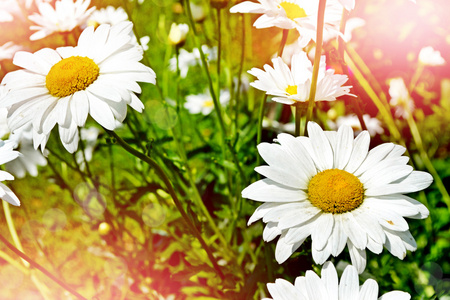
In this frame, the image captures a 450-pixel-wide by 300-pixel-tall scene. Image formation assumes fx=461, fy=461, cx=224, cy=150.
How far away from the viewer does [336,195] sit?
0.70 metres

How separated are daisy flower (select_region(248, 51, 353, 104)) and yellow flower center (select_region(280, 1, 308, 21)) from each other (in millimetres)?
78

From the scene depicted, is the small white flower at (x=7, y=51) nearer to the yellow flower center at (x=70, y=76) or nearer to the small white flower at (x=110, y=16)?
the small white flower at (x=110, y=16)

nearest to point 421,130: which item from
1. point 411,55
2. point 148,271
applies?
point 411,55

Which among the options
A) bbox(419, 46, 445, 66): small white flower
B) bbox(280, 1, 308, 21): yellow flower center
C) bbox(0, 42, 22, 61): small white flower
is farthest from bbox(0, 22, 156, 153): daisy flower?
bbox(419, 46, 445, 66): small white flower

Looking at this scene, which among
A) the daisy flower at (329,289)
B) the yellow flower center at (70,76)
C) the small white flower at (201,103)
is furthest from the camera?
the small white flower at (201,103)

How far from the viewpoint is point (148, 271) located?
133 cm

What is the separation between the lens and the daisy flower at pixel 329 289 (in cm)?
65

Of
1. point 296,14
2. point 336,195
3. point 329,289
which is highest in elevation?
point 296,14

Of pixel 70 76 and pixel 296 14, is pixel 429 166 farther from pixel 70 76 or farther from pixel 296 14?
pixel 70 76

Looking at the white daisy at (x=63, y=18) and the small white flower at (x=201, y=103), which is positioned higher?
the white daisy at (x=63, y=18)

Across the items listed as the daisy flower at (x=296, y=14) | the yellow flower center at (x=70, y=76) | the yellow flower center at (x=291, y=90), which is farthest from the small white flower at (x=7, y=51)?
the yellow flower center at (x=291, y=90)

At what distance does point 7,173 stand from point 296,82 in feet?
1.83

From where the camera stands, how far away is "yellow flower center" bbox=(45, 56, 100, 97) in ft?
2.52

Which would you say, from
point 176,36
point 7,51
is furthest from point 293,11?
point 7,51
